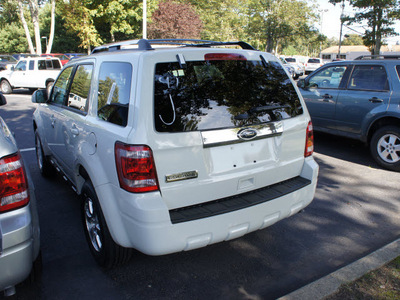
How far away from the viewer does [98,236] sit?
3.16 meters

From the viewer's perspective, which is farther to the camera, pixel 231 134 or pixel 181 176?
pixel 231 134

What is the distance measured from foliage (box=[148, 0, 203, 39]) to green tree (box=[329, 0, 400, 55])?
41.2 feet

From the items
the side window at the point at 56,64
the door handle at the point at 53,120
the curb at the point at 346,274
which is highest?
the side window at the point at 56,64

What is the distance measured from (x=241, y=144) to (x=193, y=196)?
→ 578 mm

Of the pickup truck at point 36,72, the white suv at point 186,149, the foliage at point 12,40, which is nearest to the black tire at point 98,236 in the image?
the white suv at point 186,149

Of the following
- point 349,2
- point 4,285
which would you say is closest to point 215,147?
point 4,285

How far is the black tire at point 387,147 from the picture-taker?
5.91 metres

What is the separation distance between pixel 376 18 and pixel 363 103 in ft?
87.8

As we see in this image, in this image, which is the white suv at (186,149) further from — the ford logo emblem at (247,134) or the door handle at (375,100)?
the door handle at (375,100)

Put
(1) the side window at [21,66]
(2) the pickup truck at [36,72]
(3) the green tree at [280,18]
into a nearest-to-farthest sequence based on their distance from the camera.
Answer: (2) the pickup truck at [36,72] → (1) the side window at [21,66] → (3) the green tree at [280,18]

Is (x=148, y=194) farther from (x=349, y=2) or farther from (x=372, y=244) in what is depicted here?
(x=349, y=2)

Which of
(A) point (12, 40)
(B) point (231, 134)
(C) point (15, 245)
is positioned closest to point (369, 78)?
(B) point (231, 134)

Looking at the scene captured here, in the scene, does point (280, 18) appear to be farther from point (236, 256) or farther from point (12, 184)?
point (12, 184)

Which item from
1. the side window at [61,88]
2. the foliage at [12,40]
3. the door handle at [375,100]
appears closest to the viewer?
the side window at [61,88]
